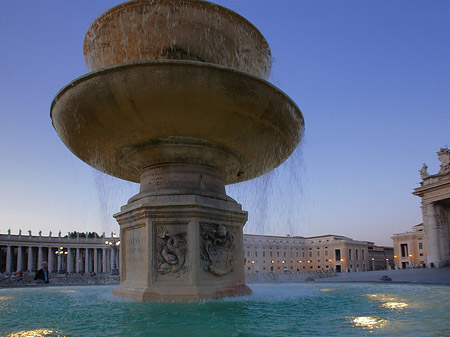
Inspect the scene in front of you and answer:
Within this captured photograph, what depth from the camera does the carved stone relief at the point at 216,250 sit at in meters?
7.28

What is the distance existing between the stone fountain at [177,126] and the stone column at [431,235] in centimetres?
4418

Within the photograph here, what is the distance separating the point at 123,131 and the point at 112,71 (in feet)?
4.35

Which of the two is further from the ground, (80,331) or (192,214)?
(192,214)

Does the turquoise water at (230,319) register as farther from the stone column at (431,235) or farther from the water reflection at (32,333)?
the stone column at (431,235)

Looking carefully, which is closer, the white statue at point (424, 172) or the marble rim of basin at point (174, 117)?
the marble rim of basin at point (174, 117)

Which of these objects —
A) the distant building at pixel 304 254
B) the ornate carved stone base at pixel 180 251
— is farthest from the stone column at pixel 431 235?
the distant building at pixel 304 254

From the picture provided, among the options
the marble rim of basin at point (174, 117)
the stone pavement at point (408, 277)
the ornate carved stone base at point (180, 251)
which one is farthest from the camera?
the stone pavement at point (408, 277)

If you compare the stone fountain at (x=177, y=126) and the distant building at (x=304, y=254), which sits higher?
the stone fountain at (x=177, y=126)

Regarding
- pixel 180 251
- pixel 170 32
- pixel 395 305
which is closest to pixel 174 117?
pixel 170 32

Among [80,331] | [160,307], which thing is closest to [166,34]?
[160,307]

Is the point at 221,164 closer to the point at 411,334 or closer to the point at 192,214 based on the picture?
the point at 192,214

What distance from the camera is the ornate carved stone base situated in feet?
22.8

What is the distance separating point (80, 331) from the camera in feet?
14.1

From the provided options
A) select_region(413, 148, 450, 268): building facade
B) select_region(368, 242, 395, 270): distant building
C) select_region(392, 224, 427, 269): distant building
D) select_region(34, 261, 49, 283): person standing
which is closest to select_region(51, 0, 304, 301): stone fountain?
select_region(34, 261, 49, 283): person standing
